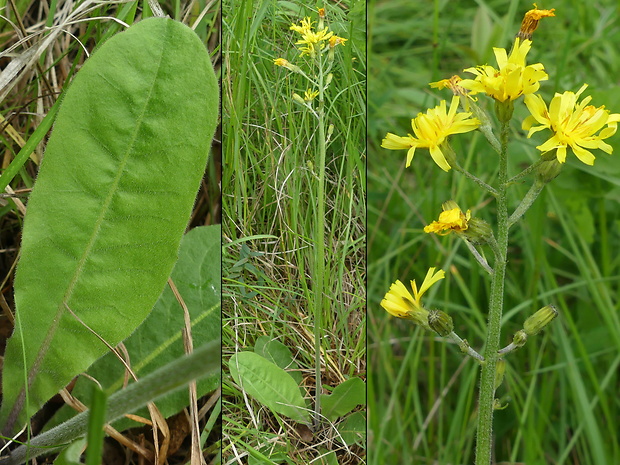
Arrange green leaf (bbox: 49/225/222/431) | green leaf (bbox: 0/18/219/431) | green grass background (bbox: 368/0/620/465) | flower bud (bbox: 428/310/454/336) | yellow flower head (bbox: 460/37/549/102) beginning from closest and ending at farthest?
yellow flower head (bbox: 460/37/549/102) < flower bud (bbox: 428/310/454/336) < green leaf (bbox: 0/18/219/431) < green leaf (bbox: 49/225/222/431) < green grass background (bbox: 368/0/620/465)

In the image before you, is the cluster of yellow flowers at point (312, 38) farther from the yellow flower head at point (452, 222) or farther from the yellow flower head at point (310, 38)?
the yellow flower head at point (452, 222)

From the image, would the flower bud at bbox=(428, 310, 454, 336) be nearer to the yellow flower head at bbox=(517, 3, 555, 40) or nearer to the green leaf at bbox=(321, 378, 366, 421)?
the green leaf at bbox=(321, 378, 366, 421)

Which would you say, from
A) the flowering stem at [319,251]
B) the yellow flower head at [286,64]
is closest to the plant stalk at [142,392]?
the flowering stem at [319,251]

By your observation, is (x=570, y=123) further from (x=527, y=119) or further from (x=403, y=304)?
(x=403, y=304)

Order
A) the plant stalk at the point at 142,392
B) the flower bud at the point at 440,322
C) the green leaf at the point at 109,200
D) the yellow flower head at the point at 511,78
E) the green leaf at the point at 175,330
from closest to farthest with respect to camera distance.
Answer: the plant stalk at the point at 142,392 < the yellow flower head at the point at 511,78 < the flower bud at the point at 440,322 < the green leaf at the point at 109,200 < the green leaf at the point at 175,330

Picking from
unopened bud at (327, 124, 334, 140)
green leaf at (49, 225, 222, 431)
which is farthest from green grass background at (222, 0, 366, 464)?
green leaf at (49, 225, 222, 431)

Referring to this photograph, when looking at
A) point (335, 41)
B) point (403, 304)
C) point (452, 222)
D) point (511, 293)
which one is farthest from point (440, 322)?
point (511, 293)
